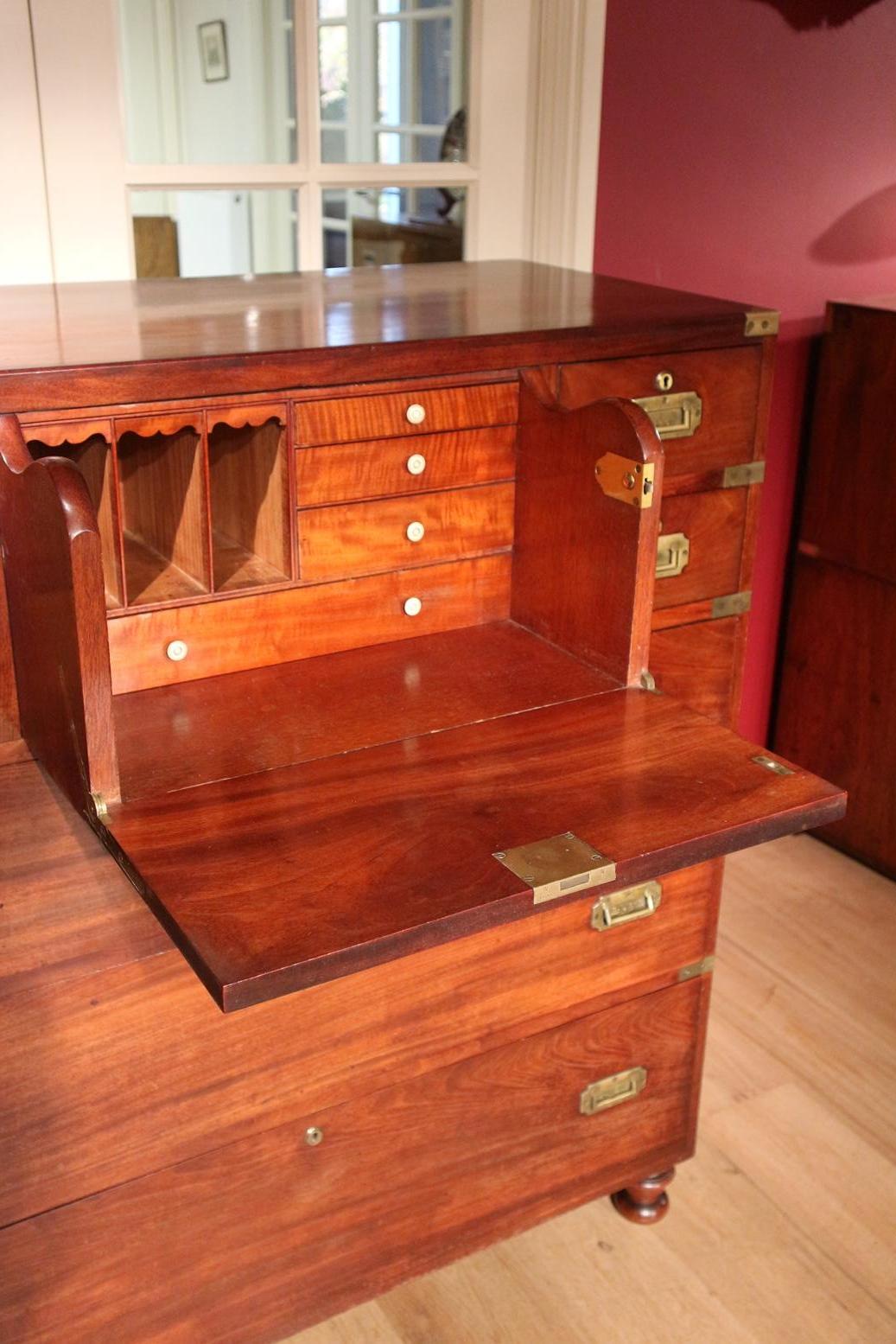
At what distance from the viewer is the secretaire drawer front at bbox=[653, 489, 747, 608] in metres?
1.76

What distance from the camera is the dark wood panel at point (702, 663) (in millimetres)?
1835

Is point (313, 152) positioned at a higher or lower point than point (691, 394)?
higher

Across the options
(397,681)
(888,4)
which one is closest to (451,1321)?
(397,681)

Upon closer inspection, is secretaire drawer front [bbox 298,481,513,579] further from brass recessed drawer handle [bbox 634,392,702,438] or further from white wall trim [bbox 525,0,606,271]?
white wall trim [bbox 525,0,606,271]

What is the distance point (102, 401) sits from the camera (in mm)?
1263

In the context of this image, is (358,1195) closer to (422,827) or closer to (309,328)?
(422,827)

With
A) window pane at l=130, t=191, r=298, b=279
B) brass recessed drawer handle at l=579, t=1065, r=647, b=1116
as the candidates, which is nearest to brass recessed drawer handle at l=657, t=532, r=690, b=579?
brass recessed drawer handle at l=579, t=1065, r=647, b=1116

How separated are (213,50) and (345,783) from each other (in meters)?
1.23

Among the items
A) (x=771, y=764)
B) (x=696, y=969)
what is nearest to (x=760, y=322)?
(x=771, y=764)

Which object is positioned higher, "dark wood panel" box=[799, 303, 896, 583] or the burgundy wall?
the burgundy wall

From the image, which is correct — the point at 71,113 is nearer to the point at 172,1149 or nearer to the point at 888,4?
the point at 172,1149

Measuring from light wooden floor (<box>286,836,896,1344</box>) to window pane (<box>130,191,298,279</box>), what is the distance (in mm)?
1410

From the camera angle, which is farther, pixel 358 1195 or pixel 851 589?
pixel 851 589

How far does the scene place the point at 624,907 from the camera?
154 cm
